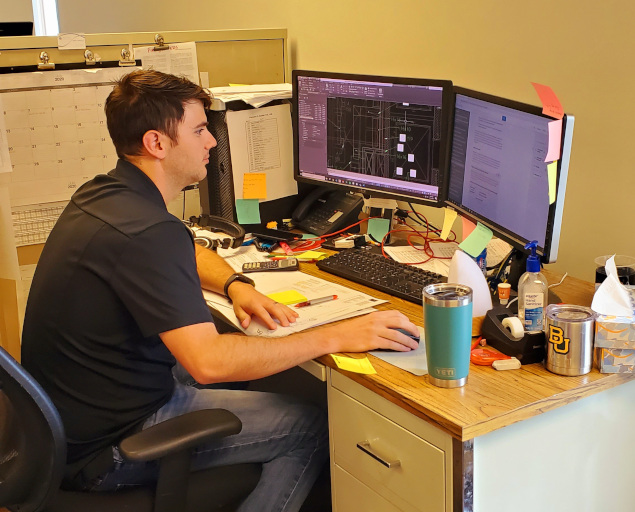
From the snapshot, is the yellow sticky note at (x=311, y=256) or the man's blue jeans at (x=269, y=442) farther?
the yellow sticky note at (x=311, y=256)

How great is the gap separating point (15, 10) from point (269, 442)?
4889 millimetres

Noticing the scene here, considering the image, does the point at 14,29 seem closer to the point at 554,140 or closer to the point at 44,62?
the point at 44,62

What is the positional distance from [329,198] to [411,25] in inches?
24.0

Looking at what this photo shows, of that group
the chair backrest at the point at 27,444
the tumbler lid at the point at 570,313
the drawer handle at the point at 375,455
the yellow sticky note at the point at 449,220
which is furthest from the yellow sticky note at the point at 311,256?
the chair backrest at the point at 27,444

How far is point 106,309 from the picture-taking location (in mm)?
1475

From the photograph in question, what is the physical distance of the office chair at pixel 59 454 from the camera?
1.31 metres

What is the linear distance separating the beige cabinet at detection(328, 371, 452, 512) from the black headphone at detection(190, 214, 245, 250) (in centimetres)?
83

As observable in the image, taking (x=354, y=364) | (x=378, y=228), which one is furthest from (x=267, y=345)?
(x=378, y=228)

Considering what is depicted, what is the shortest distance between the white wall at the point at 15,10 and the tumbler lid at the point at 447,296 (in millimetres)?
5082

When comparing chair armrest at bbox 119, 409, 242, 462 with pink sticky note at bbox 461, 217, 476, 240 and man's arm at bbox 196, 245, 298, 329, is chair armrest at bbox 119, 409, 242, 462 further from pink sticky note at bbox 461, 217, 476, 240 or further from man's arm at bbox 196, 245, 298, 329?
pink sticky note at bbox 461, 217, 476, 240

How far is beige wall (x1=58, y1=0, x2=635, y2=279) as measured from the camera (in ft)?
5.93

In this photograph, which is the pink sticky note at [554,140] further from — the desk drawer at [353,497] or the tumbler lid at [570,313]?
the desk drawer at [353,497]

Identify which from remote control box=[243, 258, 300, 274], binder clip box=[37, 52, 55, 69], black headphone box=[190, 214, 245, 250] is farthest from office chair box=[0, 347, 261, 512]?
binder clip box=[37, 52, 55, 69]

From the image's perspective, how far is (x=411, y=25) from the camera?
2363 mm
